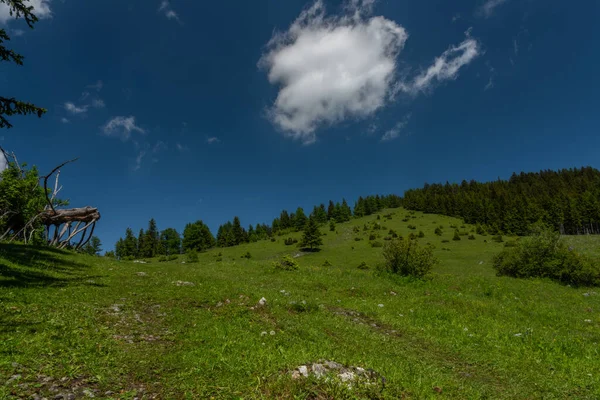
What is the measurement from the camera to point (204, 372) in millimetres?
7484

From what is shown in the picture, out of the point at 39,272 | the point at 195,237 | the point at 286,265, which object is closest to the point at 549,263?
the point at 286,265

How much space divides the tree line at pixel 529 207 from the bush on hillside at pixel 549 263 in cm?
7055

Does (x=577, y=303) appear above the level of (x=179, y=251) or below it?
below

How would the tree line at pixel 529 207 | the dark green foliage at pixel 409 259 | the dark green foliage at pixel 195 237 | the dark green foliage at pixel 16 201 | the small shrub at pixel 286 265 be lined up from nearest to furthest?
the dark green foliage at pixel 409 259, the small shrub at pixel 286 265, the dark green foliage at pixel 16 201, the tree line at pixel 529 207, the dark green foliage at pixel 195 237

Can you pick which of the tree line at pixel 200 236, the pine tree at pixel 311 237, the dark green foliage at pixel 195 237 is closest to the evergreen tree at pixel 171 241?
the tree line at pixel 200 236

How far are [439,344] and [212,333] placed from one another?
882 cm

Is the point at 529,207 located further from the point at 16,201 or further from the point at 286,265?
the point at 16,201

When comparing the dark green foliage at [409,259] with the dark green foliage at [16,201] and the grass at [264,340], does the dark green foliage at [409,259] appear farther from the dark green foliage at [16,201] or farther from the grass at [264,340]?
the dark green foliage at [16,201]

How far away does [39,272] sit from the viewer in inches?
691

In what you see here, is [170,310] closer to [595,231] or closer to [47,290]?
[47,290]

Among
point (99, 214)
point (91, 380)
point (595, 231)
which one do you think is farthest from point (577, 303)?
Answer: point (595, 231)

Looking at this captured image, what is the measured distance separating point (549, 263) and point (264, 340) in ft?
129

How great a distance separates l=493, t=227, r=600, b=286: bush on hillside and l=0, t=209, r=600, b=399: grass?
45.9 feet

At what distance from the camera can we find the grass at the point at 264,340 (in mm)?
6898
